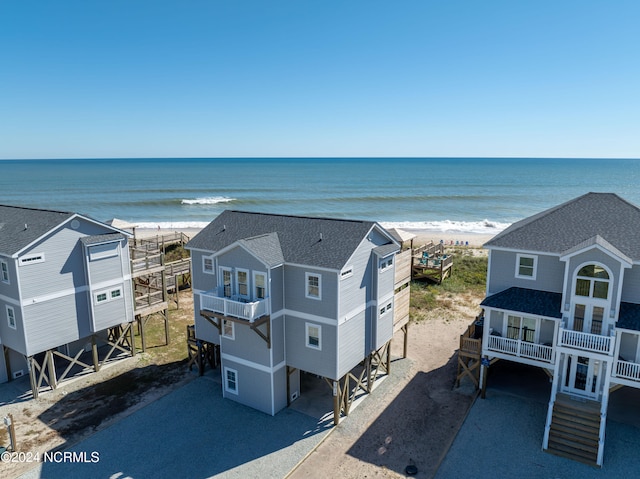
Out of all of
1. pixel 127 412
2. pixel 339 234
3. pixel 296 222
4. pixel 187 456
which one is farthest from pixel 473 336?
pixel 127 412

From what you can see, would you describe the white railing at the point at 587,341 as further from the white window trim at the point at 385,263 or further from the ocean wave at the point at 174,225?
the ocean wave at the point at 174,225

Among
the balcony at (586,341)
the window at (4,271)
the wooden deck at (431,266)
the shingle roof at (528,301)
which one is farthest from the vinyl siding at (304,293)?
the wooden deck at (431,266)

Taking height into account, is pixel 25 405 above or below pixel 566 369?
below

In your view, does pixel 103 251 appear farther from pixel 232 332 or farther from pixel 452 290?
pixel 452 290

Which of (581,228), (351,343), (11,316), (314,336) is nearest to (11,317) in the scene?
(11,316)

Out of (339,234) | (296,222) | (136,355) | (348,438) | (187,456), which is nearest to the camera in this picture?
(187,456)

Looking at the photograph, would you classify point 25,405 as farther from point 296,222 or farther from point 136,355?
point 296,222
